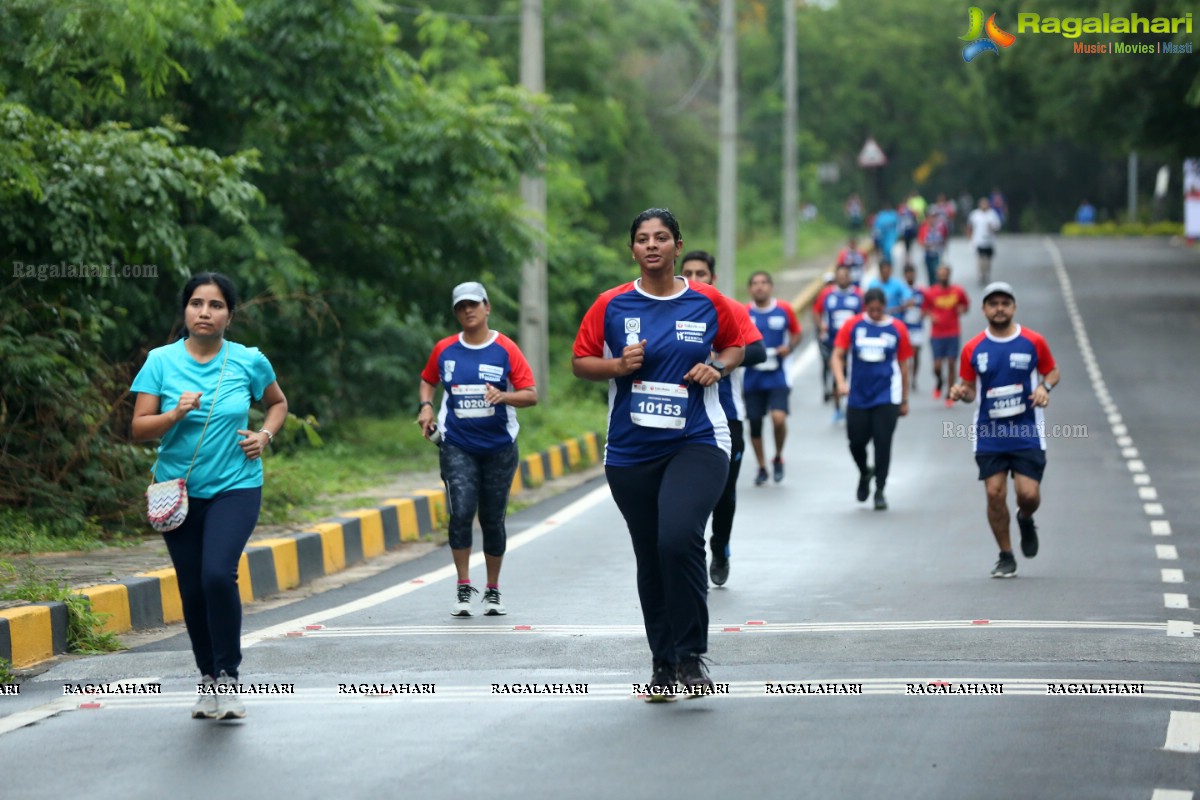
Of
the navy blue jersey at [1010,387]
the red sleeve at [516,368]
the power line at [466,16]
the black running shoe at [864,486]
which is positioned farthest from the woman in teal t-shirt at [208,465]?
the power line at [466,16]

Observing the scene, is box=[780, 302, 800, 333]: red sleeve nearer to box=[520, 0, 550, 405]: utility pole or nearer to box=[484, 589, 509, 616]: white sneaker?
box=[520, 0, 550, 405]: utility pole

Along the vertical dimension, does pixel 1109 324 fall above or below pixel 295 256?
below

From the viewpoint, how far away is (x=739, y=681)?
7.80 meters

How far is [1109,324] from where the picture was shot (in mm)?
35562

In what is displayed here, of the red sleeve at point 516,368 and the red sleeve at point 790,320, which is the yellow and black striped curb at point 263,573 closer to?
the red sleeve at point 516,368

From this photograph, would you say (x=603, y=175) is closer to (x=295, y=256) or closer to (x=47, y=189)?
(x=295, y=256)

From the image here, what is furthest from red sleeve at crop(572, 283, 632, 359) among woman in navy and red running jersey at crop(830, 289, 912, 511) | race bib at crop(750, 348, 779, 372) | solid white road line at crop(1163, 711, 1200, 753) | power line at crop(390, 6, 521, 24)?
power line at crop(390, 6, 521, 24)

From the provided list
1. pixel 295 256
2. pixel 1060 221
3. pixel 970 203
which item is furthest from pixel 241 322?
pixel 1060 221

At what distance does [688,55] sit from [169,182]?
46.9m

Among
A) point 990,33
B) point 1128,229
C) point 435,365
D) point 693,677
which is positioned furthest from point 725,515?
point 1128,229

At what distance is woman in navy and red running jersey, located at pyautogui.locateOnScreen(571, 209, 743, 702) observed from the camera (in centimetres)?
716

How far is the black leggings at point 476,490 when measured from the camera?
10.7 metres

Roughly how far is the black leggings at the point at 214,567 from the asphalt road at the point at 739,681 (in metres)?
0.30

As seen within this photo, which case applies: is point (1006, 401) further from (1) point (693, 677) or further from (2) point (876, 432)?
(1) point (693, 677)
